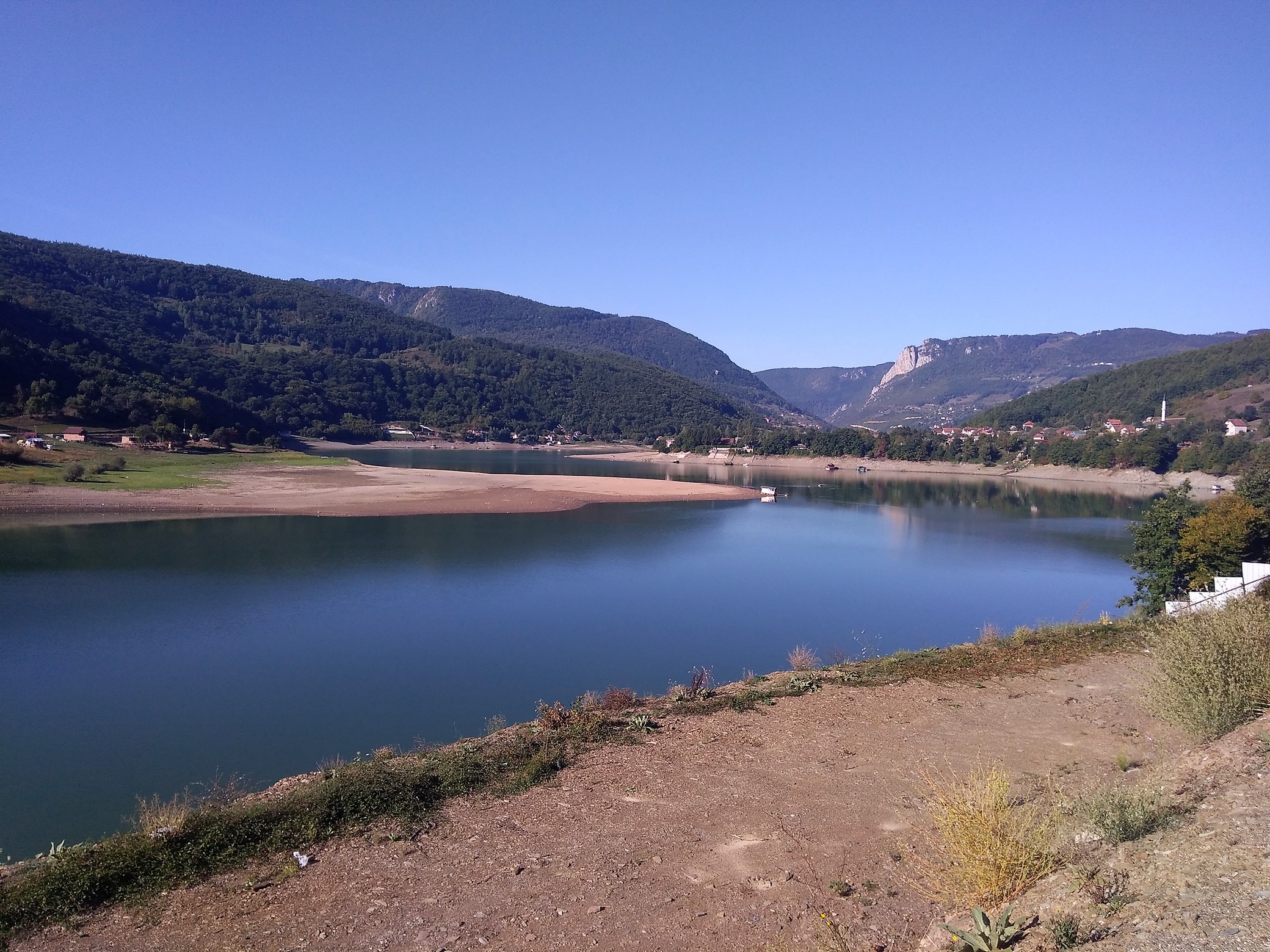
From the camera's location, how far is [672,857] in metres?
5.05

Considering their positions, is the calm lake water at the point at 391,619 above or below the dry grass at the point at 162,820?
below

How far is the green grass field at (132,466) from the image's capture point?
3406 centimetres

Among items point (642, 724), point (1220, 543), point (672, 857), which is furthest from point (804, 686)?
point (1220, 543)

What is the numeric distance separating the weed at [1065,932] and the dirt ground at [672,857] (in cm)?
16

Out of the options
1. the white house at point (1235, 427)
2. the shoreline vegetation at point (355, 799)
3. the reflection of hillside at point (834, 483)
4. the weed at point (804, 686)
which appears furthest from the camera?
the white house at point (1235, 427)

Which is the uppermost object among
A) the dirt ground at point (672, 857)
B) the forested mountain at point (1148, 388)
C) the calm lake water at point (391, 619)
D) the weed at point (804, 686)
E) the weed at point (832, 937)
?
the forested mountain at point (1148, 388)

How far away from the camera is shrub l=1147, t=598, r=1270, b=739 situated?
18.7ft

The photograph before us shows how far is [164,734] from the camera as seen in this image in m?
10.5

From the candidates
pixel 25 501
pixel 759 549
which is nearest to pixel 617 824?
pixel 759 549

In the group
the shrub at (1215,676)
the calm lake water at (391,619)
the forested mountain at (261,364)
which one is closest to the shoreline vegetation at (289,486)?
the calm lake water at (391,619)

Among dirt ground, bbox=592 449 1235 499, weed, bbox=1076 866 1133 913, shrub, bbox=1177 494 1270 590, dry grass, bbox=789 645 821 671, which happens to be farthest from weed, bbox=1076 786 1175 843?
dirt ground, bbox=592 449 1235 499

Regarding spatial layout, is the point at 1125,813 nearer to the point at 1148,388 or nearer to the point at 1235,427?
the point at 1235,427

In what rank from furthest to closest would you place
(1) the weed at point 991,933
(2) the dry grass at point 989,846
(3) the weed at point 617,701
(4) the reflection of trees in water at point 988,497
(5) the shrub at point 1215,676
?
(4) the reflection of trees in water at point 988,497
(3) the weed at point 617,701
(5) the shrub at point 1215,676
(2) the dry grass at point 989,846
(1) the weed at point 991,933

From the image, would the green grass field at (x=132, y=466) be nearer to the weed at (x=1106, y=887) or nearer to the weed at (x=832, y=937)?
the weed at (x=832, y=937)
